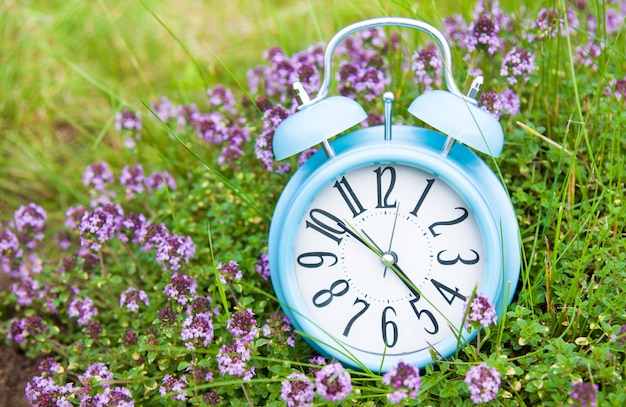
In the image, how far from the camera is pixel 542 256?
239cm

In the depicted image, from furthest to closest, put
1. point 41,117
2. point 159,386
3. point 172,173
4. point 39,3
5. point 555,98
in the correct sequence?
point 39,3
point 41,117
point 172,173
point 555,98
point 159,386

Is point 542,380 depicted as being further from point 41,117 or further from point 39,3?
point 39,3

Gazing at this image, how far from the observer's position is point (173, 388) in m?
2.10

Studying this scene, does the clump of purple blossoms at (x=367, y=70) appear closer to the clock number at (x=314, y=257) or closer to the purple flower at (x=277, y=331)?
the clock number at (x=314, y=257)

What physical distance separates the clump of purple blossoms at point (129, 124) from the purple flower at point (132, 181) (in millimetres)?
115

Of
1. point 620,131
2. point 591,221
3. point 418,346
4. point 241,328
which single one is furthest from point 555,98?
point 241,328

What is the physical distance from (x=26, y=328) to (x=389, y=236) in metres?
1.35

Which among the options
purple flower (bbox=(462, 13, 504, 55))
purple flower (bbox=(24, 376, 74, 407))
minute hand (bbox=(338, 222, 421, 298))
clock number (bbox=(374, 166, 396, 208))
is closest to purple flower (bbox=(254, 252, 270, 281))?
minute hand (bbox=(338, 222, 421, 298))

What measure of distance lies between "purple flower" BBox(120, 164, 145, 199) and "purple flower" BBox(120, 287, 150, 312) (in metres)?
0.53

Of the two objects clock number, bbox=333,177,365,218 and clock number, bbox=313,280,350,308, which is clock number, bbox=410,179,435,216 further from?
clock number, bbox=313,280,350,308

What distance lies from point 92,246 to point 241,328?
0.69 meters

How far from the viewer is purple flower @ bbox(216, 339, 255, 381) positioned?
201 centimetres

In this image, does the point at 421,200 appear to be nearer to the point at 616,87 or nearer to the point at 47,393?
the point at 616,87

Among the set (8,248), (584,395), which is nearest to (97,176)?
(8,248)
